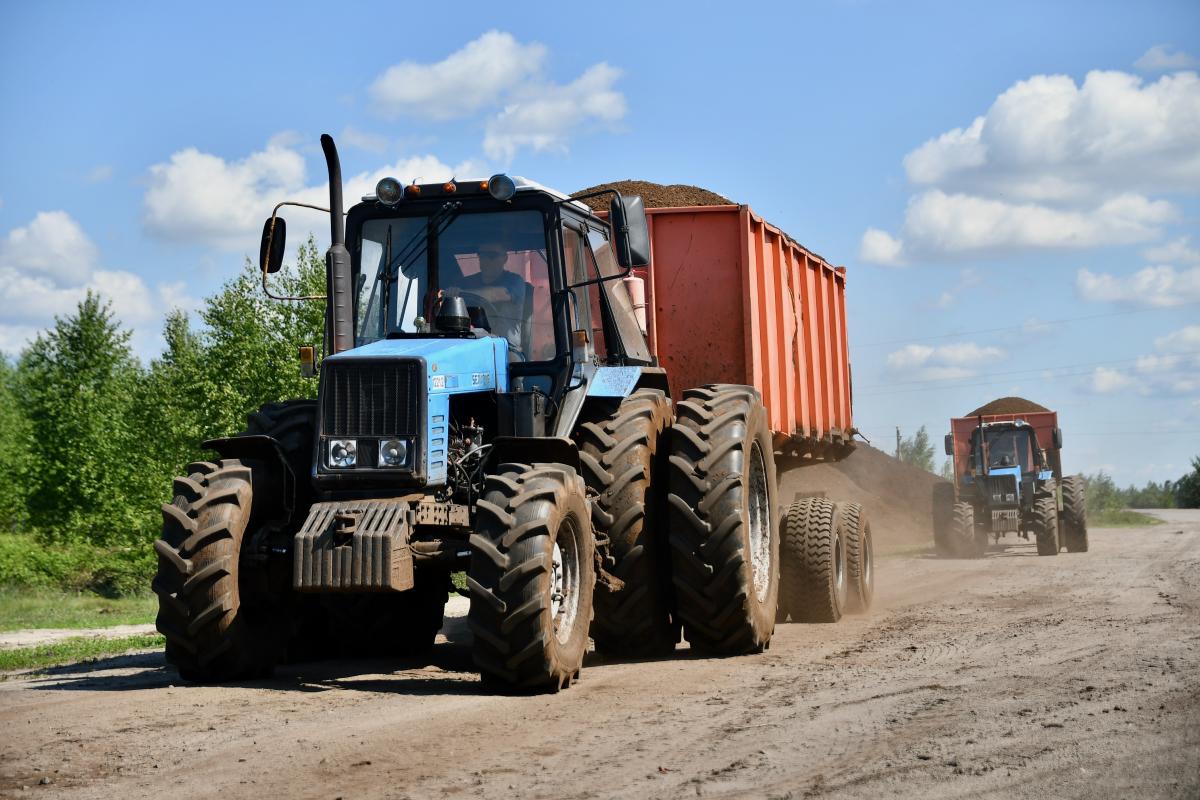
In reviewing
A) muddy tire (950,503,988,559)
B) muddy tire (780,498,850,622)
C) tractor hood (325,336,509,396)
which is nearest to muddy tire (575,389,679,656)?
tractor hood (325,336,509,396)

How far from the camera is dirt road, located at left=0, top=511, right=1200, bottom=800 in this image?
5.50 metres

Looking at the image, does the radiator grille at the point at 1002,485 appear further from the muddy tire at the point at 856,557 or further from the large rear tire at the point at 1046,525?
the muddy tire at the point at 856,557

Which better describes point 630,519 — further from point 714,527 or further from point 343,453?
point 343,453

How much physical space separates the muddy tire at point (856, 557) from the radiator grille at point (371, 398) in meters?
6.98

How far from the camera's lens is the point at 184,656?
8.47 metres

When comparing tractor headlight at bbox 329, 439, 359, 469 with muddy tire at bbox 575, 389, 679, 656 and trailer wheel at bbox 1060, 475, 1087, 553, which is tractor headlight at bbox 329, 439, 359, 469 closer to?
muddy tire at bbox 575, 389, 679, 656

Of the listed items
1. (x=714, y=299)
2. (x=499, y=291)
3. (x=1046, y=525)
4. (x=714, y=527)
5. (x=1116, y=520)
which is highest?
(x=714, y=299)

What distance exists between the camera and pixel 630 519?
30.6 ft

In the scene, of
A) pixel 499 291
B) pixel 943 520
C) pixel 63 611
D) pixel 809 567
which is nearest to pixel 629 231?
pixel 499 291

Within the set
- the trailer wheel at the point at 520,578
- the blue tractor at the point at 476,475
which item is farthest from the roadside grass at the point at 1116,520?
the trailer wheel at the point at 520,578

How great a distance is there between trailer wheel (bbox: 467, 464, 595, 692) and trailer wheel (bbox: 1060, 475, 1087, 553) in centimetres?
2143

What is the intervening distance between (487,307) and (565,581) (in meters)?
2.04

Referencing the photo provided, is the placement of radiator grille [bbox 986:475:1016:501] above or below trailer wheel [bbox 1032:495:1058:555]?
above

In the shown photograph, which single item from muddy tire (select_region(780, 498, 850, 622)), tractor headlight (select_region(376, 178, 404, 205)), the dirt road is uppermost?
tractor headlight (select_region(376, 178, 404, 205))
